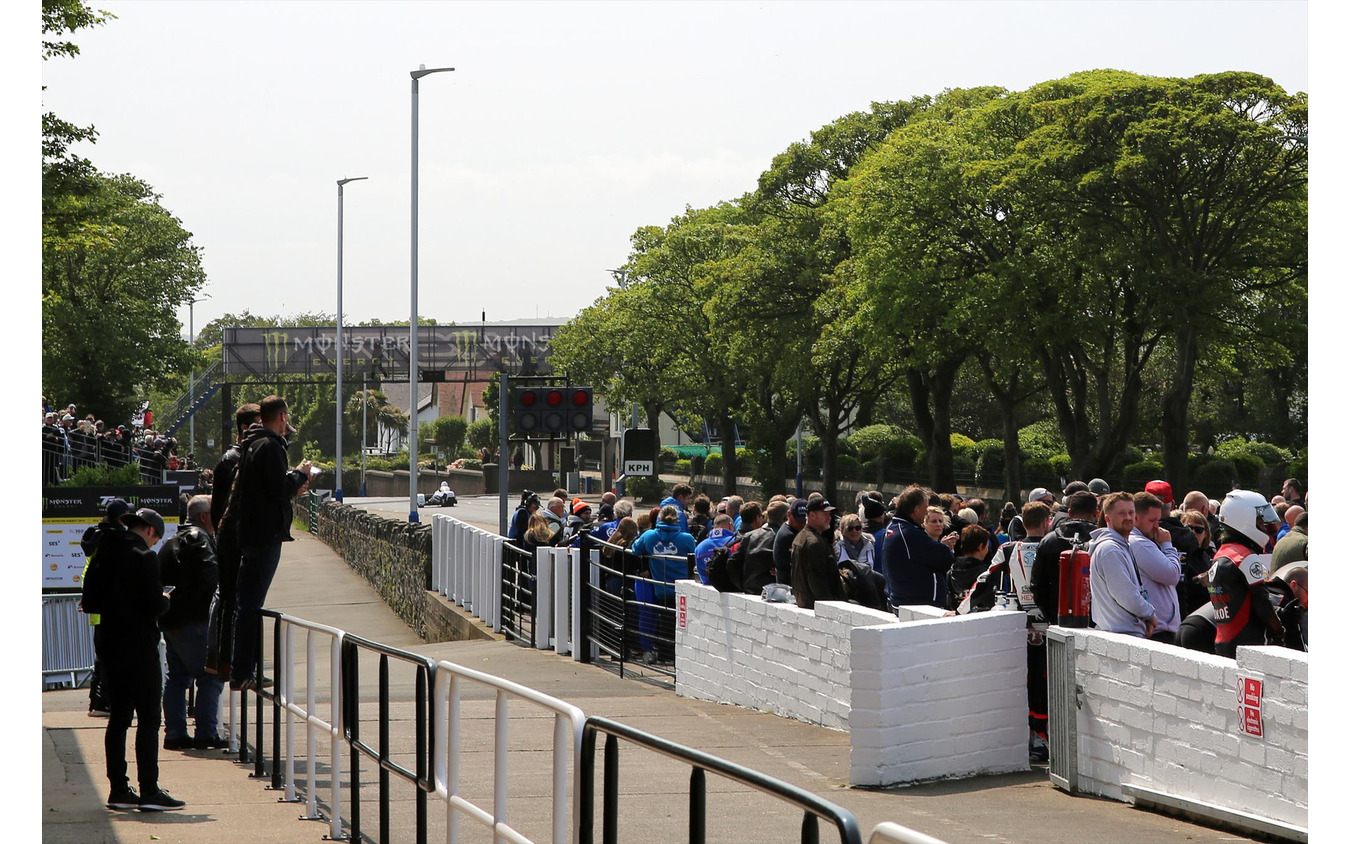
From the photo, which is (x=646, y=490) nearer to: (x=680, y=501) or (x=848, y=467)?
(x=848, y=467)

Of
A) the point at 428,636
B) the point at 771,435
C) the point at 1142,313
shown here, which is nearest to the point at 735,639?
the point at 428,636

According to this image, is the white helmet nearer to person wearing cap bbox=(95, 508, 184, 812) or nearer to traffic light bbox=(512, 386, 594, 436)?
person wearing cap bbox=(95, 508, 184, 812)

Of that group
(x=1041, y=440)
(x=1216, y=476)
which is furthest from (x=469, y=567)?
(x=1041, y=440)

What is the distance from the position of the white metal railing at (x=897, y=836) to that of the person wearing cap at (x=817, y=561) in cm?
858

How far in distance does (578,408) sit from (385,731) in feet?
38.3

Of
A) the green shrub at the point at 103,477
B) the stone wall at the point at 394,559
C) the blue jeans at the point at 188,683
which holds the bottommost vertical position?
the stone wall at the point at 394,559

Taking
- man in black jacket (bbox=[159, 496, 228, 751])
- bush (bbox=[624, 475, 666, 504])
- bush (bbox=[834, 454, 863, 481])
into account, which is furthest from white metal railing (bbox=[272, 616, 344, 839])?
bush (bbox=[624, 475, 666, 504])

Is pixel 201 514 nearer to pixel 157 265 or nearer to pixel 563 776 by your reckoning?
pixel 563 776

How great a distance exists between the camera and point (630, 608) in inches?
598

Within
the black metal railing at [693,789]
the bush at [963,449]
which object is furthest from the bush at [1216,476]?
the black metal railing at [693,789]

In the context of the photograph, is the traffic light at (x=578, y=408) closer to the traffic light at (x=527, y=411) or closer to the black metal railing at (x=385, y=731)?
the traffic light at (x=527, y=411)

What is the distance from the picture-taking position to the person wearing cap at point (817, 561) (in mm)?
11398

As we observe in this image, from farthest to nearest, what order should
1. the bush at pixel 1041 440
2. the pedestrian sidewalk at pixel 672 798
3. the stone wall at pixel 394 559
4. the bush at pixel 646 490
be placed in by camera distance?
the bush at pixel 646 490, the bush at pixel 1041 440, the stone wall at pixel 394 559, the pedestrian sidewalk at pixel 672 798

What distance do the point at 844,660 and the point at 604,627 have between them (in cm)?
525
